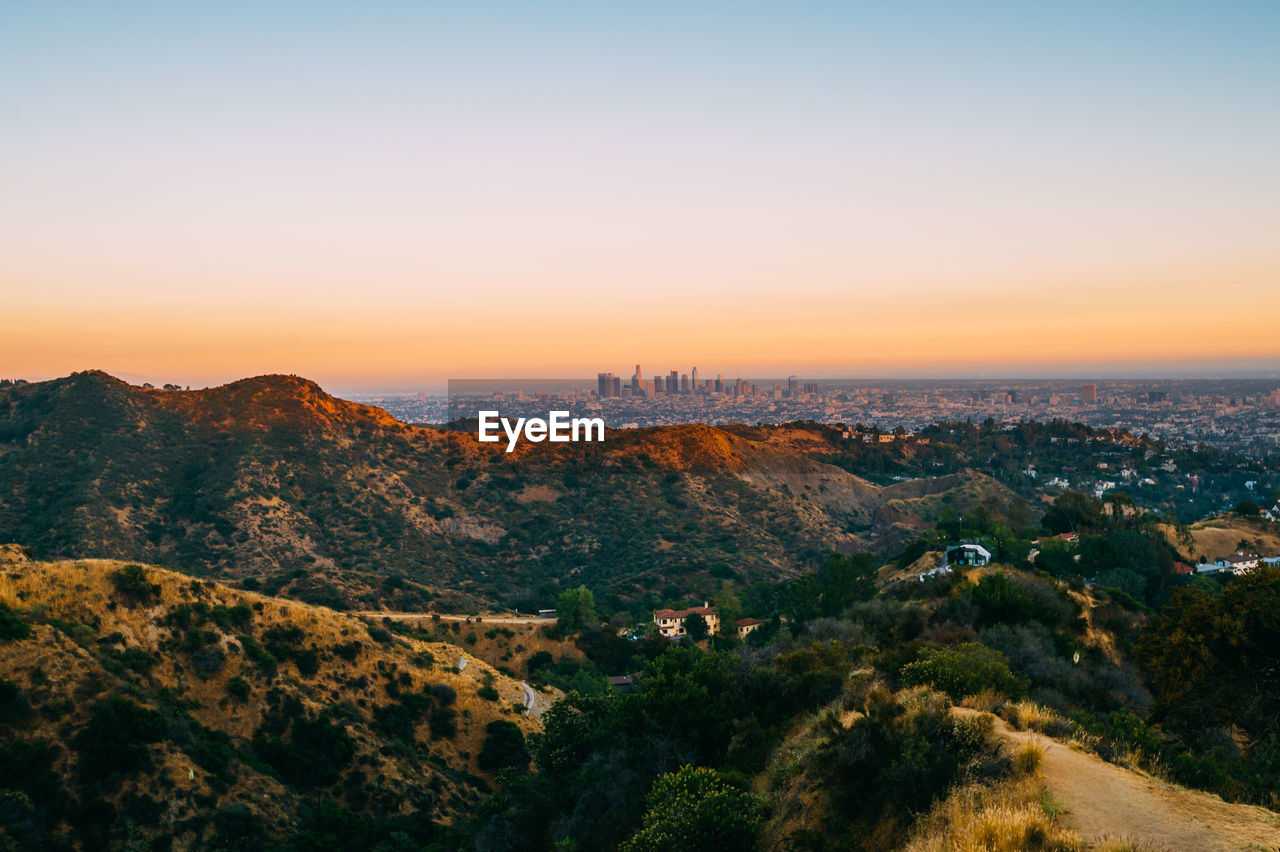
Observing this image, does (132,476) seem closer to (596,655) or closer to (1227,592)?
(596,655)

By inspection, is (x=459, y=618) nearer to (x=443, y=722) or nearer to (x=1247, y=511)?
(x=443, y=722)

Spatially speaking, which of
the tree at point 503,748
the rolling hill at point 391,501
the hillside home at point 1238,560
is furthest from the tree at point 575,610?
the hillside home at point 1238,560

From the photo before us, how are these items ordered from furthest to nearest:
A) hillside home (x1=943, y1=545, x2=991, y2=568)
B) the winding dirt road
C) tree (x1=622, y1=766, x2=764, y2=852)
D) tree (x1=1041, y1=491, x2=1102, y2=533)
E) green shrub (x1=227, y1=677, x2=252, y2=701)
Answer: tree (x1=1041, y1=491, x2=1102, y2=533), the winding dirt road, hillside home (x1=943, y1=545, x2=991, y2=568), green shrub (x1=227, y1=677, x2=252, y2=701), tree (x1=622, y1=766, x2=764, y2=852)

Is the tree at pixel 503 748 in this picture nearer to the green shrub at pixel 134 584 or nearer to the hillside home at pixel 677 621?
the green shrub at pixel 134 584

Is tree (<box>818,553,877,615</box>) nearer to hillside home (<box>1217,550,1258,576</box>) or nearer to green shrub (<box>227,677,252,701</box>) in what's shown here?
hillside home (<box>1217,550,1258,576</box>)

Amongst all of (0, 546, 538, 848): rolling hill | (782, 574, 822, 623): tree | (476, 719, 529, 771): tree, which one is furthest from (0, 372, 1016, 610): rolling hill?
(476, 719, 529, 771): tree
